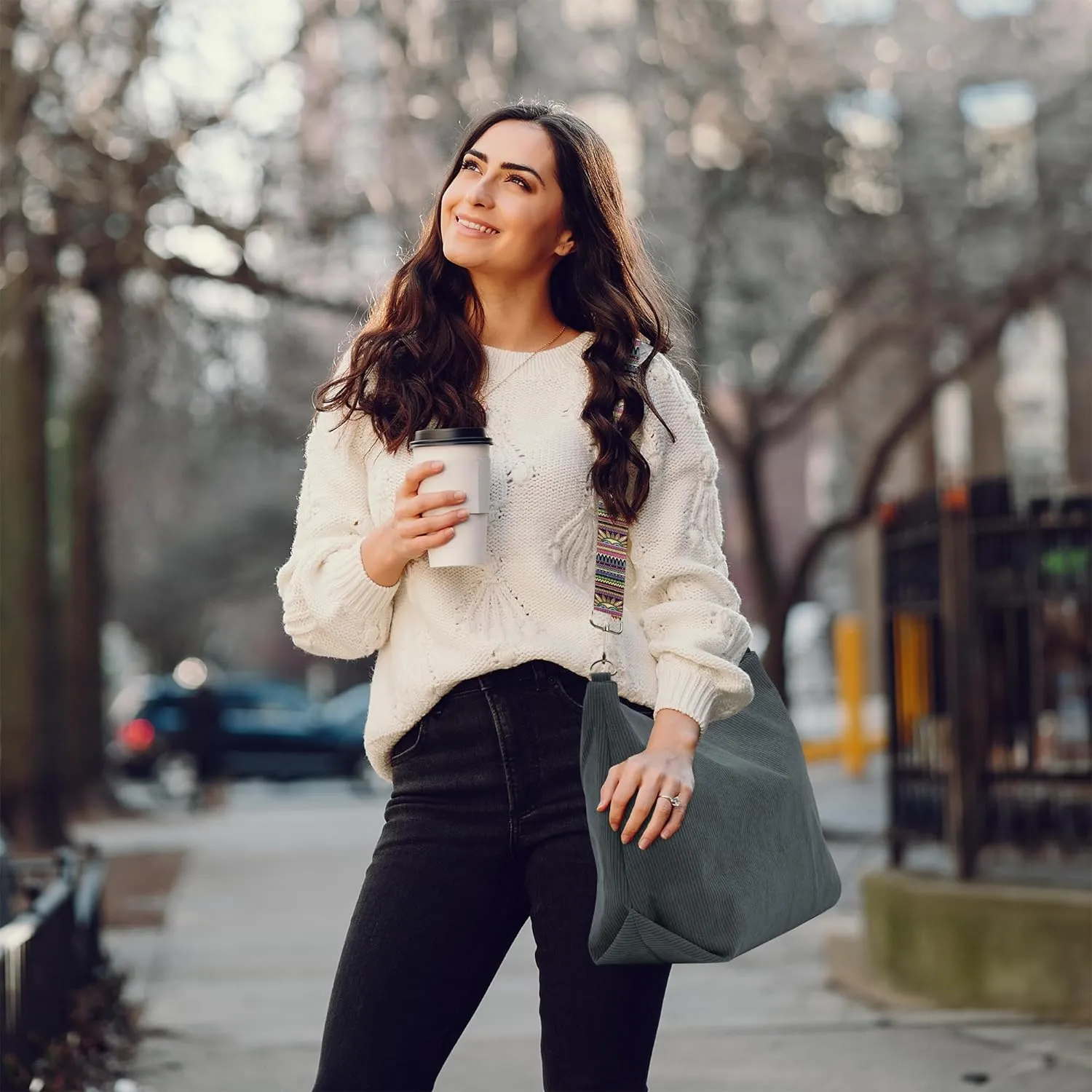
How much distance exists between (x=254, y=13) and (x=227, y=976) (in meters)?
5.58

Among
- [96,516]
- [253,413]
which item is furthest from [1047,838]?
[96,516]

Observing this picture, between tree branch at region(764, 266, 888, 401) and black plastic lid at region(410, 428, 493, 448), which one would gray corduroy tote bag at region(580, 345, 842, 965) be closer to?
black plastic lid at region(410, 428, 493, 448)

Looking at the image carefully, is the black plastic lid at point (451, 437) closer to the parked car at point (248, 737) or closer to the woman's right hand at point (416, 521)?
the woman's right hand at point (416, 521)

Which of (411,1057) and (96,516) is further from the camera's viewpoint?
(96,516)

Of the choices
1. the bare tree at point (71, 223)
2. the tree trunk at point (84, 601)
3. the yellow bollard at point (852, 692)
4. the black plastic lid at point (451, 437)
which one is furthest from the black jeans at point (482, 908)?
the yellow bollard at point (852, 692)

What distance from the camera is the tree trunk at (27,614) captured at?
13.7 m

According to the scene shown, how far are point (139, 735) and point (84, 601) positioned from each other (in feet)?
20.1

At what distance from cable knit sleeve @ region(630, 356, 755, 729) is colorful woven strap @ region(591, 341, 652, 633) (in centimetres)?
4

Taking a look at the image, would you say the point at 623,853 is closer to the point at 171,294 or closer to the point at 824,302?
the point at 171,294

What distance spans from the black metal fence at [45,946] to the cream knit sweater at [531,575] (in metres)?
2.52

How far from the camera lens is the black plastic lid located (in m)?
2.72

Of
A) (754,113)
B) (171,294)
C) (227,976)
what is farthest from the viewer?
(754,113)

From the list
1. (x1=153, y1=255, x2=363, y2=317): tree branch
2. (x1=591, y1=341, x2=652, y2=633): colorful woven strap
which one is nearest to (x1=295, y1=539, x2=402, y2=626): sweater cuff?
(x1=591, y1=341, x2=652, y2=633): colorful woven strap

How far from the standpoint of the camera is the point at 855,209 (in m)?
15.6
